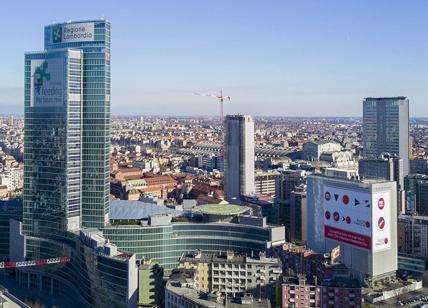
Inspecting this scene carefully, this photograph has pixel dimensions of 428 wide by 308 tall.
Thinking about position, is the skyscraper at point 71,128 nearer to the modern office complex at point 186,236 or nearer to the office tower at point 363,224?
the modern office complex at point 186,236

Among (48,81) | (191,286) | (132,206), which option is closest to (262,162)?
(132,206)

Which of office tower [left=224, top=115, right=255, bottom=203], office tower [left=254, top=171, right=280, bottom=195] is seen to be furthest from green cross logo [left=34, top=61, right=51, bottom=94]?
office tower [left=254, top=171, right=280, bottom=195]

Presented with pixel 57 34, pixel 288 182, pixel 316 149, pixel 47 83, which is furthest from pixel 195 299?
pixel 316 149

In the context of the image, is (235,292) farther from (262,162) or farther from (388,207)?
(262,162)

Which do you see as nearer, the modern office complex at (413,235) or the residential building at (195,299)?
the residential building at (195,299)

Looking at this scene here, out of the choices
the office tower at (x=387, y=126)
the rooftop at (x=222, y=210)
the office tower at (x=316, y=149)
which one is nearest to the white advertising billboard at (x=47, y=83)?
the rooftop at (x=222, y=210)

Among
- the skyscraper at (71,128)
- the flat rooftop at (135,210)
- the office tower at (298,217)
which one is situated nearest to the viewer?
the skyscraper at (71,128)
